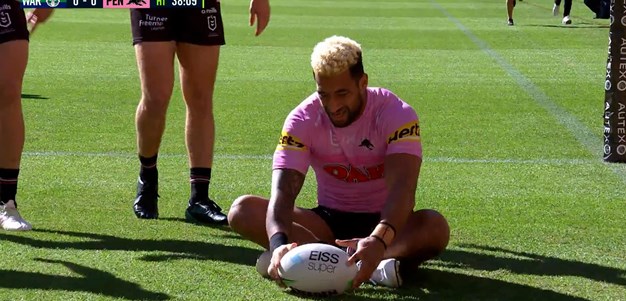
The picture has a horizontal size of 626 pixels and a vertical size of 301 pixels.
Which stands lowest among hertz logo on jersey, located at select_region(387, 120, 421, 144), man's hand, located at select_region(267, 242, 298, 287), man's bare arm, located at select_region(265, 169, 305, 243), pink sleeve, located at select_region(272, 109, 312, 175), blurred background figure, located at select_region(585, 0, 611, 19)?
blurred background figure, located at select_region(585, 0, 611, 19)

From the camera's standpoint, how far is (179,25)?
7.58 metres

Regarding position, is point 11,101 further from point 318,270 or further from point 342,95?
point 318,270

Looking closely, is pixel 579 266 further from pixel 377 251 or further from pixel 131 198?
pixel 131 198

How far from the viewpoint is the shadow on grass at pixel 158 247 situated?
21.2ft

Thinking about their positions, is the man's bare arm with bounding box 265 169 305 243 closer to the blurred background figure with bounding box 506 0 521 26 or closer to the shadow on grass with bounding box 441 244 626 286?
the shadow on grass with bounding box 441 244 626 286

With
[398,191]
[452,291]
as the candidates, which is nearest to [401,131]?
[398,191]

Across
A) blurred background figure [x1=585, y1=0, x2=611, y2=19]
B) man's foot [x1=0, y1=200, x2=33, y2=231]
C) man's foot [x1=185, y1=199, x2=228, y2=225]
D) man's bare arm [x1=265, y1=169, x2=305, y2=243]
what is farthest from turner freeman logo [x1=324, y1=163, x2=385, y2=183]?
blurred background figure [x1=585, y1=0, x2=611, y2=19]

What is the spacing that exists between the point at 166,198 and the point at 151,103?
0.92 metres

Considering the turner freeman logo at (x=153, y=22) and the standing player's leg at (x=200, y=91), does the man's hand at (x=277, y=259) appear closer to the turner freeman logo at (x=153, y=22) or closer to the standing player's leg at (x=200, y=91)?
the standing player's leg at (x=200, y=91)

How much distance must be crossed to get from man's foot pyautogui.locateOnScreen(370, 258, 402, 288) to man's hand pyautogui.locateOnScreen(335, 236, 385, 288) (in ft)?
1.09

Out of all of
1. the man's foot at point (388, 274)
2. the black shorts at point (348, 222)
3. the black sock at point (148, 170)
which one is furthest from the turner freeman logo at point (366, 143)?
the black sock at point (148, 170)

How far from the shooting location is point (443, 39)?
928 inches

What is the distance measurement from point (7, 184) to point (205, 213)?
1153 millimetres

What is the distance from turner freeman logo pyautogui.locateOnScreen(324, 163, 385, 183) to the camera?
6.00 metres
